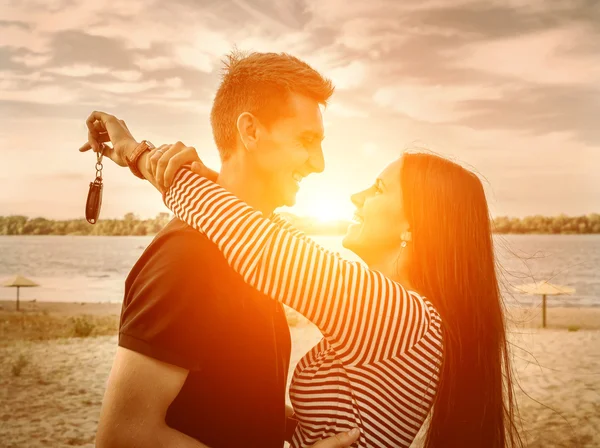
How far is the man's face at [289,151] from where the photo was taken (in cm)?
259

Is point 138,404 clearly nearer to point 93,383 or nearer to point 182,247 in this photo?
point 182,247

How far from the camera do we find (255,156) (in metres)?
2.60

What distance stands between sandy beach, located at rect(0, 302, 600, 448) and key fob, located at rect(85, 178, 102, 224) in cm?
235

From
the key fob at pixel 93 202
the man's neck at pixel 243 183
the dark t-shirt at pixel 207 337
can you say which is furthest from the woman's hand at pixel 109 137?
the dark t-shirt at pixel 207 337

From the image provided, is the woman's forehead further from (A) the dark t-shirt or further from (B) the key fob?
(B) the key fob

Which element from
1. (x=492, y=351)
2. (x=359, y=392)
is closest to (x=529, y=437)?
(x=492, y=351)

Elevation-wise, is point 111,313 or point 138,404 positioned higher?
point 138,404

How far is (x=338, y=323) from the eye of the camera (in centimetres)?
197

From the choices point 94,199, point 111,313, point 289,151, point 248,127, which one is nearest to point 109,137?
point 94,199

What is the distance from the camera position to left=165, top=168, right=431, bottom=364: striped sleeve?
6.43 feet

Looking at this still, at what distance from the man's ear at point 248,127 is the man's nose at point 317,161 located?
307 millimetres

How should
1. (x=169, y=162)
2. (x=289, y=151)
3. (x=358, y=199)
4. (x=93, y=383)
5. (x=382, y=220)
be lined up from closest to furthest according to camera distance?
(x=169, y=162) < (x=289, y=151) < (x=382, y=220) < (x=358, y=199) < (x=93, y=383)

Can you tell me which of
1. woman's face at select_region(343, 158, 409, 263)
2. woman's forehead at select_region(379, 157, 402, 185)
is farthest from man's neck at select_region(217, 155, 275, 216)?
woman's forehead at select_region(379, 157, 402, 185)

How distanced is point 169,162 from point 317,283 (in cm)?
87
